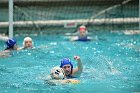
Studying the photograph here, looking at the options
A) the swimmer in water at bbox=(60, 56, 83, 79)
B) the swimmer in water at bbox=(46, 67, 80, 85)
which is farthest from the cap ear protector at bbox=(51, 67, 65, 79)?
the swimmer in water at bbox=(60, 56, 83, 79)

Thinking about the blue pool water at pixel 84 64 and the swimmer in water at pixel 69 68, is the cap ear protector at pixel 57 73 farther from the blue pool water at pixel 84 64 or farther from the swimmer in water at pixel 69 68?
the swimmer in water at pixel 69 68

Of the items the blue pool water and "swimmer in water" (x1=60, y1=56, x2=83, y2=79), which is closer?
the blue pool water

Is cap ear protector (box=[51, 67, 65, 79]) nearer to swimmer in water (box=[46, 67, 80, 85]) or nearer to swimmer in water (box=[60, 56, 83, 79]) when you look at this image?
swimmer in water (box=[46, 67, 80, 85])

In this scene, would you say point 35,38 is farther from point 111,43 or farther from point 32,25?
point 111,43

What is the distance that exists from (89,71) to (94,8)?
744 centimetres

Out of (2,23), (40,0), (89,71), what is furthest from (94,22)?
(89,71)

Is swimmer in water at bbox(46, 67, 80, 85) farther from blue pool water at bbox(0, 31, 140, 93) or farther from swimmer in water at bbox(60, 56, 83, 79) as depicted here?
swimmer in water at bbox(60, 56, 83, 79)

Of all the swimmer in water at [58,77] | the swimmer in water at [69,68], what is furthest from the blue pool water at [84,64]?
the swimmer in water at [69,68]

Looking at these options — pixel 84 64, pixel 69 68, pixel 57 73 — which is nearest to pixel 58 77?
pixel 57 73

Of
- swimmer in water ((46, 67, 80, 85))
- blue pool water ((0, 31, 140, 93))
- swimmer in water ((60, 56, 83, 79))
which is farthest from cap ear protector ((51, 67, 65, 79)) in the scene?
swimmer in water ((60, 56, 83, 79))

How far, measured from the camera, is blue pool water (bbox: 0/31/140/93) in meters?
8.16

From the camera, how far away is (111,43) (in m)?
13.5

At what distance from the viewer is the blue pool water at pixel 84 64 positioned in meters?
8.16

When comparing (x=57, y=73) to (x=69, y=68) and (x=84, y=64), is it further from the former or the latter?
(x=84, y=64)
